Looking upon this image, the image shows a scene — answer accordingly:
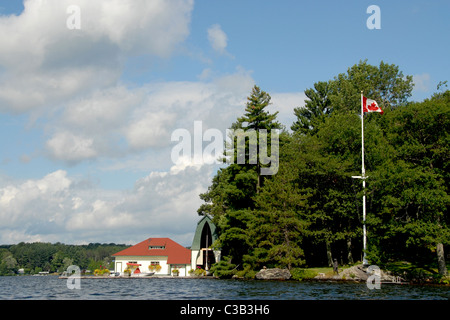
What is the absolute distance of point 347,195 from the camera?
141ft

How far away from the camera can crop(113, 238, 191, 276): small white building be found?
6981 centimetres

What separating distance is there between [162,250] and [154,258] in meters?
1.86

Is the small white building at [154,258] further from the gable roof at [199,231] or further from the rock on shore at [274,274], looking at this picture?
the rock on shore at [274,274]

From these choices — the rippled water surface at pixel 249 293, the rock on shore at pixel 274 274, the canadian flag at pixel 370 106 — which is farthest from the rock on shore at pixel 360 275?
the canadian flag at pixel 370 106

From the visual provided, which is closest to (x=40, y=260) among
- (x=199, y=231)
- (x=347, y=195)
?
(x=199, y=231)

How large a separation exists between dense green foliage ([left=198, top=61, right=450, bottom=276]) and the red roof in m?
17.9

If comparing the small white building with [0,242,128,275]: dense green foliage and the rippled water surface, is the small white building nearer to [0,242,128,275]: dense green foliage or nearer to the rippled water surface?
the rippled water surface

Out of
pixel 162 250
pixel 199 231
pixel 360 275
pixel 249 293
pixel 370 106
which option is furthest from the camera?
pixel 162 250

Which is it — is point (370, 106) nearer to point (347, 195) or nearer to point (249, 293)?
point (347, 195)

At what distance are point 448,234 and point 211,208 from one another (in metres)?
38.8

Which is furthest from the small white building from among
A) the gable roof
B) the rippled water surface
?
the rippled water surface
